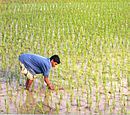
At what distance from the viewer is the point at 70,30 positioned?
1034 cm

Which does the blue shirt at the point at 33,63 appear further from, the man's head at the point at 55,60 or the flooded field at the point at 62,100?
the flooded field at the point at 62,100

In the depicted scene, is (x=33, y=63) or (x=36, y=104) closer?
(x=36, y=104)

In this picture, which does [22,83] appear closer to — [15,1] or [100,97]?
[100,97]

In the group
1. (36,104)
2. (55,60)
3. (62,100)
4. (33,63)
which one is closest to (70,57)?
(33,63)

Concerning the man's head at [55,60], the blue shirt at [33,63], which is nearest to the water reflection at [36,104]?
the blue shirt at [33,63]

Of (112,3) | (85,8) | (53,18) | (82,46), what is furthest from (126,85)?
(112,3)

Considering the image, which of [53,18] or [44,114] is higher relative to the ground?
[53,18]

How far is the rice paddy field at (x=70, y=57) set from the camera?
4965 millimetres

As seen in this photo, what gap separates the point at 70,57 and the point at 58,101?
2.48 m

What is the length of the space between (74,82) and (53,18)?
6.74 meters

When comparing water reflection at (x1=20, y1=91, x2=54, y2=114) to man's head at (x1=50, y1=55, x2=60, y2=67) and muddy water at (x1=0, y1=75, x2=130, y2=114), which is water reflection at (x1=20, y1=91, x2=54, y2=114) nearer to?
muddy water at (x1=0, y1=75, x2=130, y2=114)

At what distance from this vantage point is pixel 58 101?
5.04m

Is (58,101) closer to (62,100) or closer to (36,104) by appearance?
(62,100)

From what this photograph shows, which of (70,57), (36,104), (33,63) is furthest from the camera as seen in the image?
(70,57)
